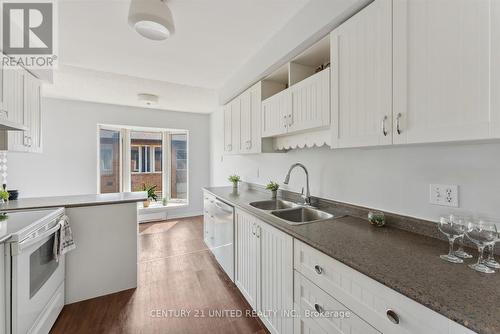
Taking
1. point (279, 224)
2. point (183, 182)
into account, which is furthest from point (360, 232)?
point (183, 182)

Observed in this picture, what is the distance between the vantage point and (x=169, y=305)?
191 centimetres

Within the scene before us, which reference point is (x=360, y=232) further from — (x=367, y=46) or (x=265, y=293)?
(x=367, y=46)

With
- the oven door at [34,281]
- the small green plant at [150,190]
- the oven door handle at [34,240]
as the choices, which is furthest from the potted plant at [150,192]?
the oven door handle at [34,240]

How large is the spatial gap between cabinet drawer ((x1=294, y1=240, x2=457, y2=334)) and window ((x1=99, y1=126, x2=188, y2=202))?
168 inches

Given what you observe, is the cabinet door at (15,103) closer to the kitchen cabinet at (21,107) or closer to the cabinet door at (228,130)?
the kitchen cabinet at (21,107)

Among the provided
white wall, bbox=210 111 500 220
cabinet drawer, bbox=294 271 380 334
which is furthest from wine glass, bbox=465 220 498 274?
cabinet drawer, bbox=294 271 380 334

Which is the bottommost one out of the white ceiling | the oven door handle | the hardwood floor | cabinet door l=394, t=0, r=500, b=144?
the hardwood floor

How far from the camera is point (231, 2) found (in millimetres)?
1464

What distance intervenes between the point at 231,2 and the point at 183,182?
4.11m

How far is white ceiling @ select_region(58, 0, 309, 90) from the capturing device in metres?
1.51

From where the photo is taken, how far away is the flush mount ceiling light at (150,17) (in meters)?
1.32

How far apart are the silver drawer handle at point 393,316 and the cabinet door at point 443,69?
71cm

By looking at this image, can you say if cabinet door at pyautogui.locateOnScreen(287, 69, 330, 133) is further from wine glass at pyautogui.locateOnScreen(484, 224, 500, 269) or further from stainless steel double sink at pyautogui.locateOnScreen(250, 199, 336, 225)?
wine glass at pyautogui.locateOnScreen(484, 224, 500, 269)

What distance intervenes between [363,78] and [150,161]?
4.57 meters
